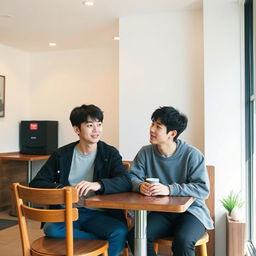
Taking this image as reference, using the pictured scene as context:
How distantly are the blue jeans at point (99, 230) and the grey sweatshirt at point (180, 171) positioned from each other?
0.86 feet

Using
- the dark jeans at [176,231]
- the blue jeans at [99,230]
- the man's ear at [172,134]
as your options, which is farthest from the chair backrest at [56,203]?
→ the man's ear at [172,134]

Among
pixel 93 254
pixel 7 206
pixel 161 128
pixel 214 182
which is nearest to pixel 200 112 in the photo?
pixel 214 182

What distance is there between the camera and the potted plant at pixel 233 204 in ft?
10.1

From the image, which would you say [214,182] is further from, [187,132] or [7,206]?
[7,206]

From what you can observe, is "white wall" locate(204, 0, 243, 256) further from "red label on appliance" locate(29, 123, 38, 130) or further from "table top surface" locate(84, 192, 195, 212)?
"red label on appliance" locate(29, 123, 38, 130)

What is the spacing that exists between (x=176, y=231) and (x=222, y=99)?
1614 mm

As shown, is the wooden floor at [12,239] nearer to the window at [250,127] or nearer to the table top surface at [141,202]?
the table top surface at [141,202]

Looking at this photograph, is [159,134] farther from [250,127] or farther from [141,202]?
[250,127]

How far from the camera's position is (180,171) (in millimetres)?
2285

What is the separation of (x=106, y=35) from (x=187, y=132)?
1.81 m

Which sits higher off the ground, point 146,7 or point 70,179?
point 146,7

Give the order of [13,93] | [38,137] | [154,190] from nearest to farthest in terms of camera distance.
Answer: [154,190]
[38,137]
[13,93]

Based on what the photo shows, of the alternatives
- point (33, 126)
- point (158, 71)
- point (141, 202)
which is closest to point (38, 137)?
point (33, 126)

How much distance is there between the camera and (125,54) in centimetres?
385
